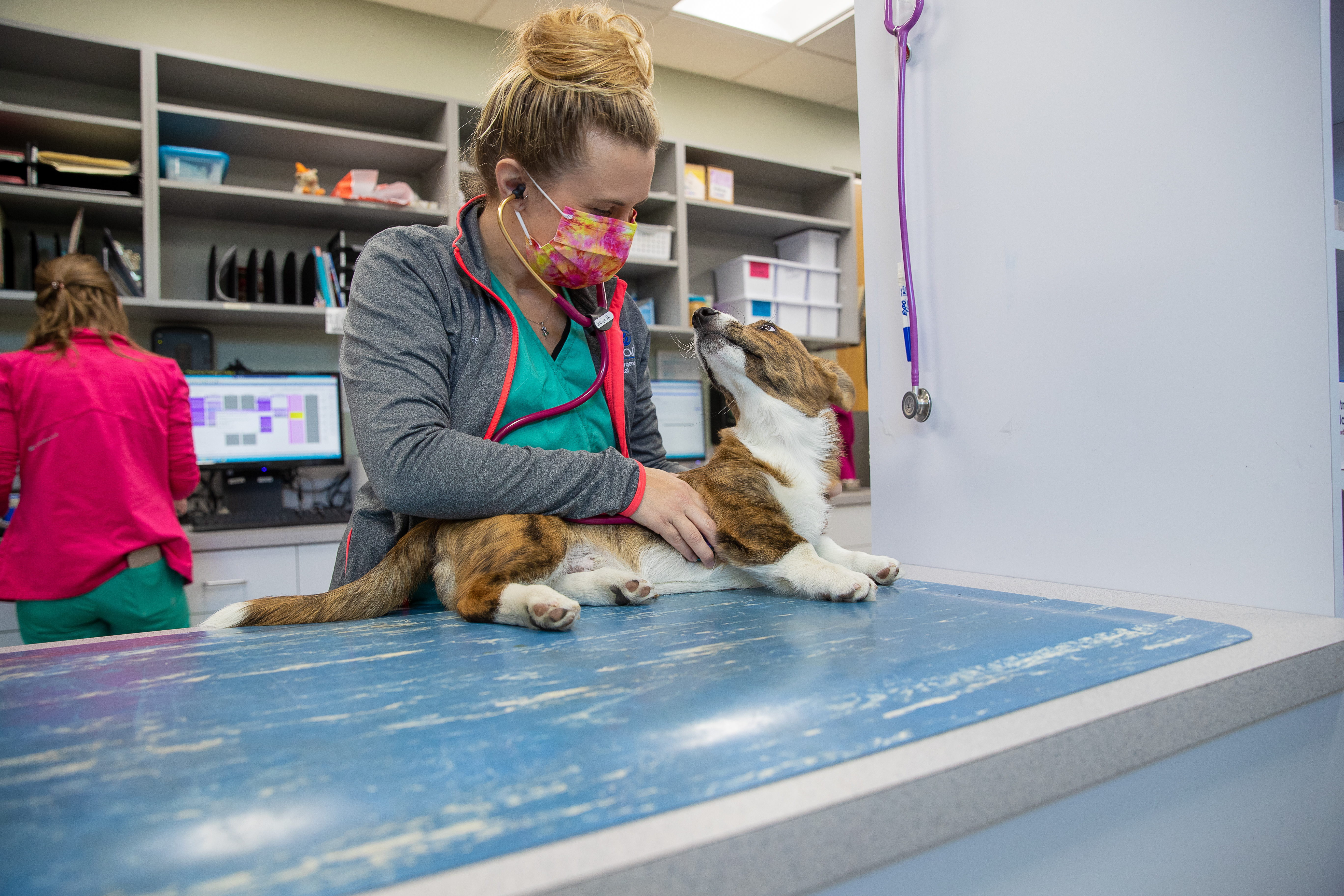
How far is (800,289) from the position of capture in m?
3.95

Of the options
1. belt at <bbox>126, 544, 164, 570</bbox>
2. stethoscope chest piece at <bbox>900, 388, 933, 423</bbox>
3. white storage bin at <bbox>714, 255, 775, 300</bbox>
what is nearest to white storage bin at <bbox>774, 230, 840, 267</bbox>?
white storage bin at <bbox>714, 255, 775, 300</bbox>

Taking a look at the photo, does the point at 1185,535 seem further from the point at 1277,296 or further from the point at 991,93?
the point at 991,93

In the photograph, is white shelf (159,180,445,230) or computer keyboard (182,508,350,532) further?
white shelf (159,180,445,230)

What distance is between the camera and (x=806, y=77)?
4578mm

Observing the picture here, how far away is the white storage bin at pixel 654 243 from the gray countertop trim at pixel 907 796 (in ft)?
10.3

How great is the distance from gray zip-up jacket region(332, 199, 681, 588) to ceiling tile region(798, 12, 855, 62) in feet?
11.6

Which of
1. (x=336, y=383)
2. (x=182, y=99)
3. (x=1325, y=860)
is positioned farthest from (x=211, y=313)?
(x=1325, y=860)

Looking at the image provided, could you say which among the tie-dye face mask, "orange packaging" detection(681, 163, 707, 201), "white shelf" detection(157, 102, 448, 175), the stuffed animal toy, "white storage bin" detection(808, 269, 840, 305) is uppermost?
"orange packaging" detection(681, 163, 707, 201)

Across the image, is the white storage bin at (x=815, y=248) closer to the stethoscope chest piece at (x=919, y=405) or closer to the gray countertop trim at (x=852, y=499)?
the gray countertop trim at (x=852, y=499)

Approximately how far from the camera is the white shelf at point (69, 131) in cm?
250

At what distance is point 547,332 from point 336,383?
6.79 feet

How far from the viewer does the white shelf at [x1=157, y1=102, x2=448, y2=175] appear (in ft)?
9.10

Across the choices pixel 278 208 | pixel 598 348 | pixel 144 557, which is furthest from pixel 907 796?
pixel 278 208

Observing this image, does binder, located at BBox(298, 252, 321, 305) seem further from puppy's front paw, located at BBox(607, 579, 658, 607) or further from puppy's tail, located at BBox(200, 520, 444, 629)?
puppy's front paw, located at BBox(607, 579, 658, 607)
